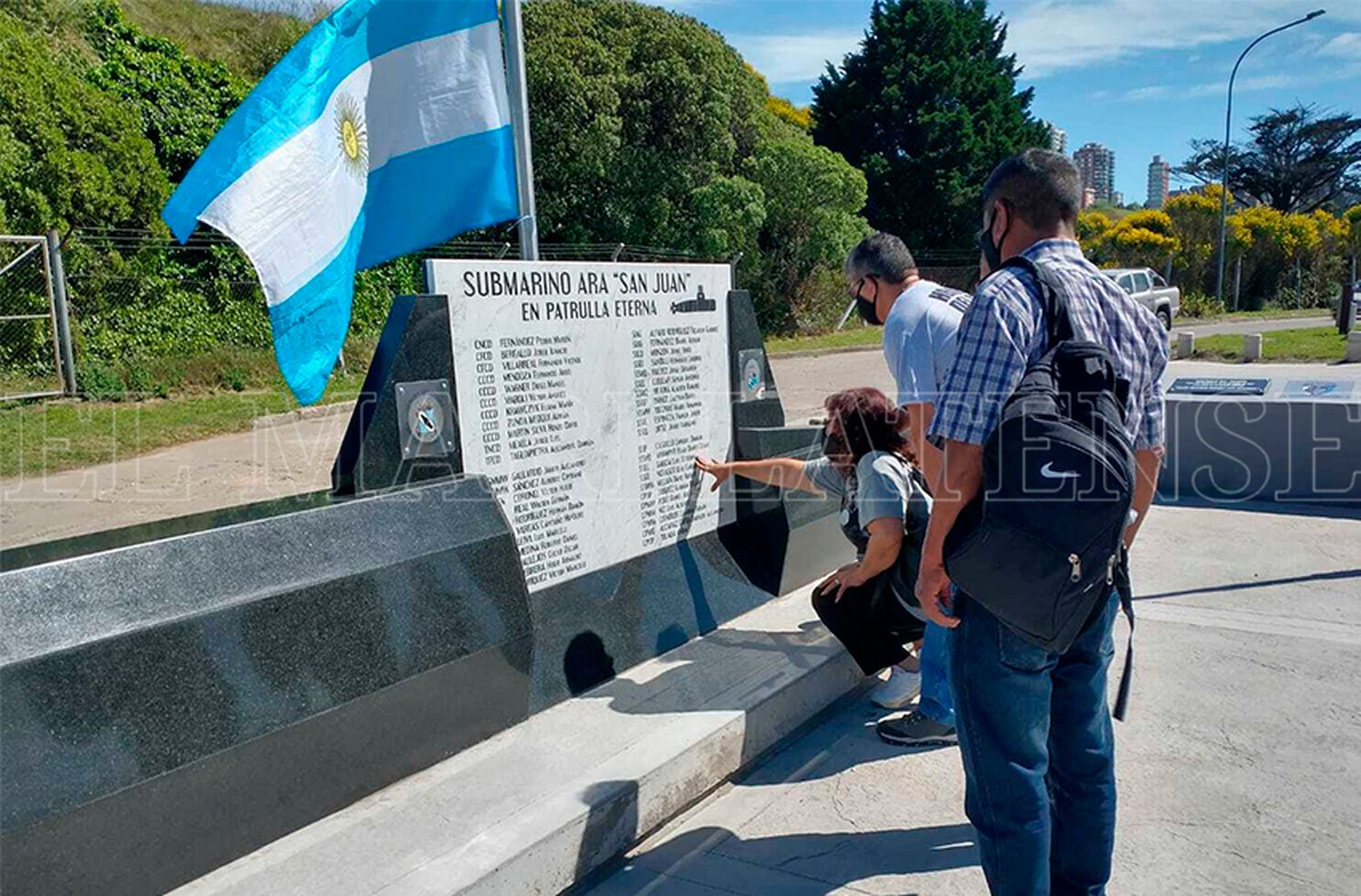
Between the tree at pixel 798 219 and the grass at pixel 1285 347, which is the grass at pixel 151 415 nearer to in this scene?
the tree at pixel 798 219

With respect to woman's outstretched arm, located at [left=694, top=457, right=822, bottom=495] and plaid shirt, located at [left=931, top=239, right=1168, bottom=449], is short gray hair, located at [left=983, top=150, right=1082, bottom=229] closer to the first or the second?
plaid shirt, located at [left=931, top=239, right=1168, bottom=449]

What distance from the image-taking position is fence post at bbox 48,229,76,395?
12531 mm

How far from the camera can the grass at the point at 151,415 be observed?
34.7 ft

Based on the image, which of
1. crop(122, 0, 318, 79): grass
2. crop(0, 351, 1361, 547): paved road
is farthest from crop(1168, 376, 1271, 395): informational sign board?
crop(122, 0, 318, 79): grass

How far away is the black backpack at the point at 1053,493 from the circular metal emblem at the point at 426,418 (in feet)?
6.52

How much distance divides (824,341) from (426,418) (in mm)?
21334

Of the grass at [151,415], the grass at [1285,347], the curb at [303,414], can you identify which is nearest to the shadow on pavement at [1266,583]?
the grass at [151,415]

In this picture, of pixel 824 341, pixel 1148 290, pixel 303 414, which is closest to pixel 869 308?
pixel 303 414

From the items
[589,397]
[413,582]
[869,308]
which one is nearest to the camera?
[413,582]

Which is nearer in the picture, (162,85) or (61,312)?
(61,312)

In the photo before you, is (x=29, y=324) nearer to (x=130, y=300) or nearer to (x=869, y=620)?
(x=130, y=300)

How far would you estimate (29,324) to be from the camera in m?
12.8

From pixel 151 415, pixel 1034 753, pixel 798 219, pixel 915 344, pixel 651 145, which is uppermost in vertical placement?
pixel 651 145

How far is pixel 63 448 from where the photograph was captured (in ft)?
35.1
